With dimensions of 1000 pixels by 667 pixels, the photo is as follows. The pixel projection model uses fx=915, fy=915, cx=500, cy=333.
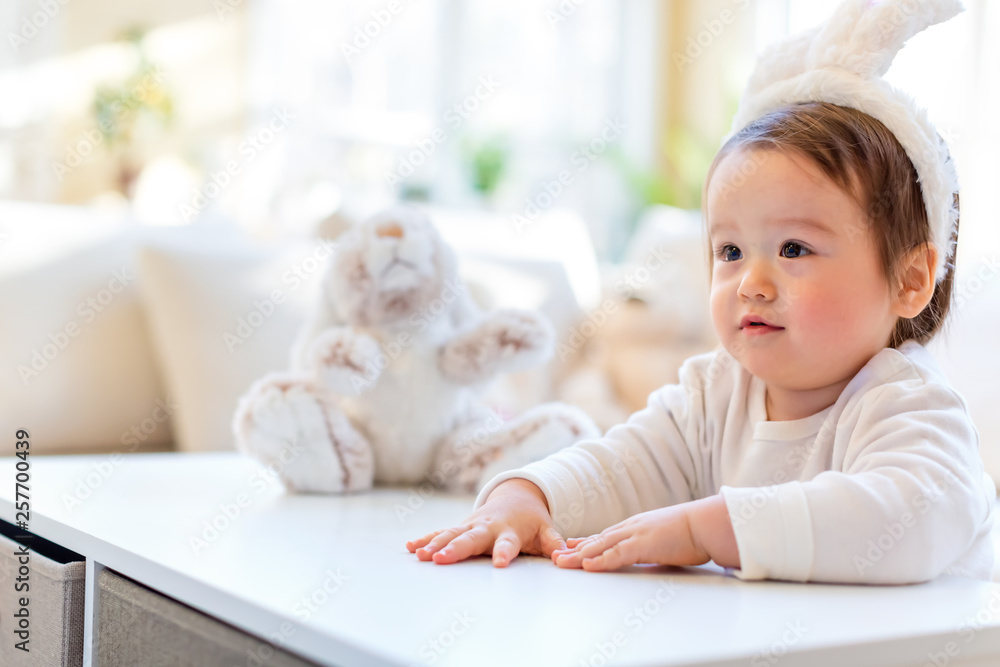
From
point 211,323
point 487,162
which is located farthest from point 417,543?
point 487,162

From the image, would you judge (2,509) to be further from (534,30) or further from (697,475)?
(534,30)

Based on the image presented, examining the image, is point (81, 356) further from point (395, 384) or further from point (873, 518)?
point (873, 518)

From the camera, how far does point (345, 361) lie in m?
0.97

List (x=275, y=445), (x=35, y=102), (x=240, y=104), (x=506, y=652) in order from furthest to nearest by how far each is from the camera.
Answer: (x=240, y=104)
(x=35, y=102)
(x=275, y=445)
(x=506, y=652)

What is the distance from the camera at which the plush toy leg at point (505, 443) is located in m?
1.04

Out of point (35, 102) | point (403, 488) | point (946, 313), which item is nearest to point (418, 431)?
point (403, 488)

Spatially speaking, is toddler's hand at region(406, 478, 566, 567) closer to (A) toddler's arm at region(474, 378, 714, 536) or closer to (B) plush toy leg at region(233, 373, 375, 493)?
(A) toddler's arm at region(474, 378, 714, 536)

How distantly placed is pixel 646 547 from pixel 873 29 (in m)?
0.46

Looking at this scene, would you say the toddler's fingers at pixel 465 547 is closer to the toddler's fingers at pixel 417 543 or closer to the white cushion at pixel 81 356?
the toddler's fingers at pixel 417 543

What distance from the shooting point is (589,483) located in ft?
2.61

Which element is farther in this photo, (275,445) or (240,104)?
(240,104)

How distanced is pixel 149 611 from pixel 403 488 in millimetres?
483

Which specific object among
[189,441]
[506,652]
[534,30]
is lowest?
[189,441]

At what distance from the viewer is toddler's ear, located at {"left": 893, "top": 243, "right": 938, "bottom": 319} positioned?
765 mm
